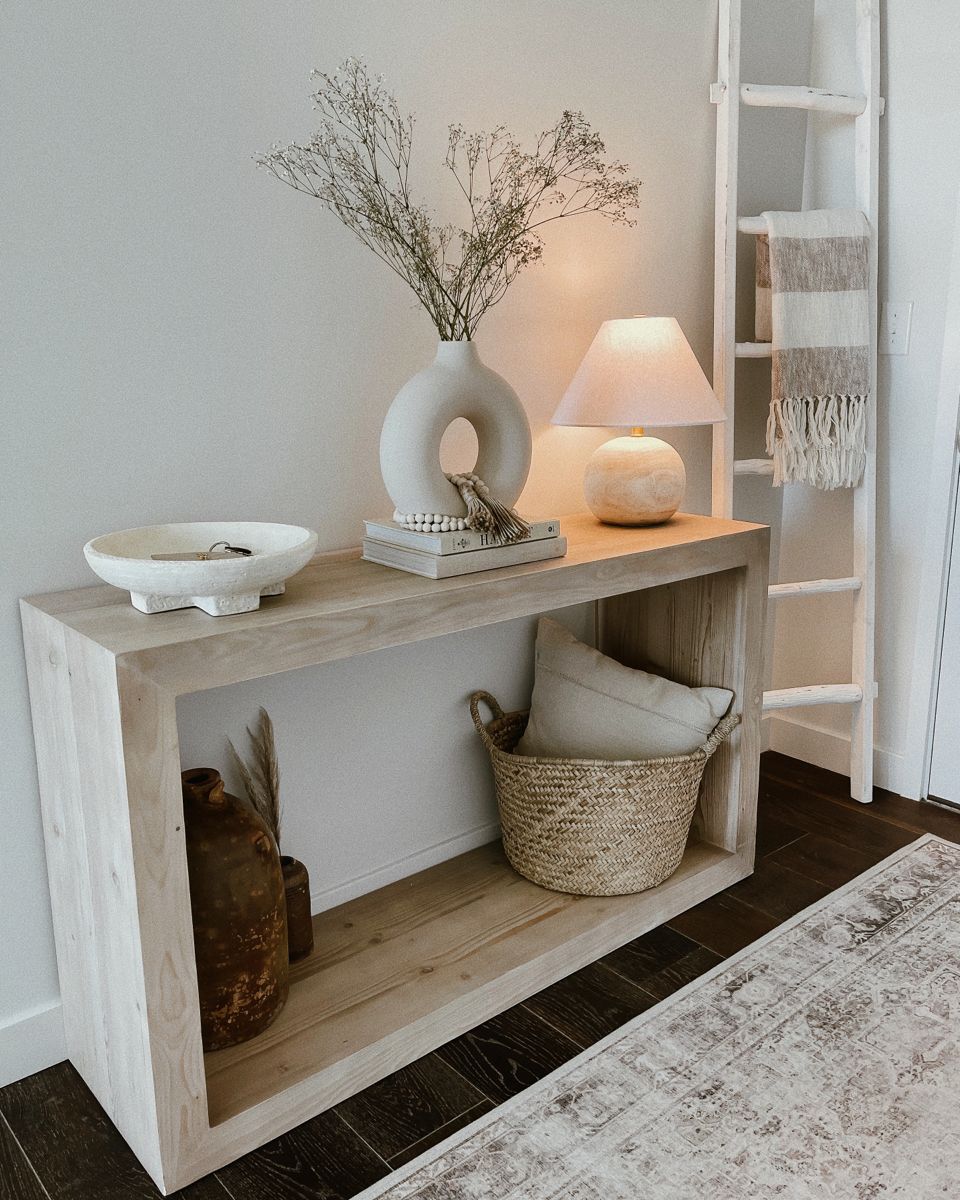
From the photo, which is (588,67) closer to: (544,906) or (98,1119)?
(544,906)

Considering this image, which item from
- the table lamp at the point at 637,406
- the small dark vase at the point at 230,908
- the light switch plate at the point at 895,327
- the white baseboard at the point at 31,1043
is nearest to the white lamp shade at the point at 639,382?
the table lamp at the point at 637,406

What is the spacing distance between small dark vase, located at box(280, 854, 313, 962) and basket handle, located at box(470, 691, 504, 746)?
1.48ft

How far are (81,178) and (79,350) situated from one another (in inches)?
9.6

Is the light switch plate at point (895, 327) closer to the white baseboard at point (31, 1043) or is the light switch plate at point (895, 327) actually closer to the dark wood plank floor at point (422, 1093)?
the dark wood plank floor at point (422, 1093)

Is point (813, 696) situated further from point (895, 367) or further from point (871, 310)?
point (871, 310)

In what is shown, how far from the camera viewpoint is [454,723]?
214 cm

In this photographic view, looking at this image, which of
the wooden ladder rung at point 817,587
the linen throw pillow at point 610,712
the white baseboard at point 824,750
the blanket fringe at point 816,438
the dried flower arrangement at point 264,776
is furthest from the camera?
the white baseboard at point 824,750

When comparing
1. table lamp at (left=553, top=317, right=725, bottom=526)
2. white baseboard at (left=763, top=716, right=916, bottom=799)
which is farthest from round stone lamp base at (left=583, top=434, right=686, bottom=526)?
white baseboard at (left=763, top=716, right=916, bottom=799)

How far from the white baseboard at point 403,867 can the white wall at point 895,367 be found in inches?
43.7

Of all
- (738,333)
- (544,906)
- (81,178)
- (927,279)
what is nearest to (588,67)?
(738,333)

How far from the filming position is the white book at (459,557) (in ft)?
5.38

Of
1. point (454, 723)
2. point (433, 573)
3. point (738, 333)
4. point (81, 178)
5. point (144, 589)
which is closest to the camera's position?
point (144, 589)

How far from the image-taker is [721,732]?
6.80ft

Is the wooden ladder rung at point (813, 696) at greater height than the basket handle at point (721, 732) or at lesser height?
lesser
